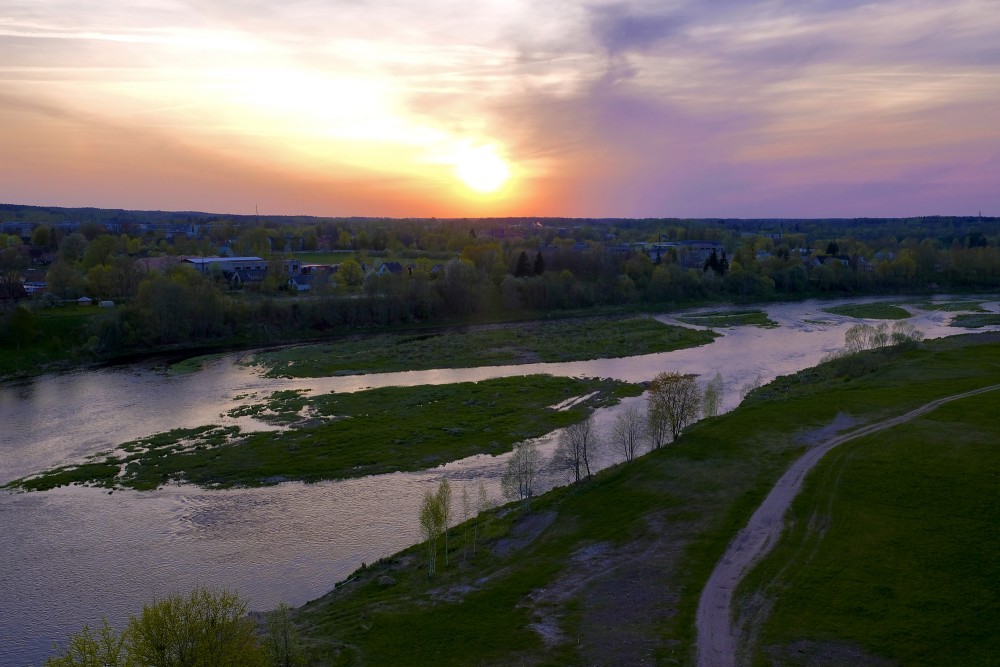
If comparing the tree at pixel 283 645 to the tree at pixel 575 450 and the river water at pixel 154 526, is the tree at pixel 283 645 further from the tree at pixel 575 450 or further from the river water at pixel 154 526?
the tree at pixel 575 450

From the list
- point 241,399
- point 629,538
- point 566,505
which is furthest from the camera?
point 241,399

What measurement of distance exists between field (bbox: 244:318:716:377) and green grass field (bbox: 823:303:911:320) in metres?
24.9

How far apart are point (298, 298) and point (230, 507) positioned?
5268 centimetres

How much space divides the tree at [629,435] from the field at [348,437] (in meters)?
5.09

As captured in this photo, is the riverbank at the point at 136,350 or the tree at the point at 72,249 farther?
the tree at the point at 72,249

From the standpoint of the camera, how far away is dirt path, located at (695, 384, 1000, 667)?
1652 centimetres

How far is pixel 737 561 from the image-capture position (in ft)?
67.1

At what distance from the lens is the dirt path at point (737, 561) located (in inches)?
650

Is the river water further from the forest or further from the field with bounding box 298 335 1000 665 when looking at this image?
the forest

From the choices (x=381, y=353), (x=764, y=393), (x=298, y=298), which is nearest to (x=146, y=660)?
(x=764, y=393)

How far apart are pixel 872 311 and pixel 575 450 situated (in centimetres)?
6940

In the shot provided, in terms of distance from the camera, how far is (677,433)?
103ft

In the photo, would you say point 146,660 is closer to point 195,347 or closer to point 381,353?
point 381,353

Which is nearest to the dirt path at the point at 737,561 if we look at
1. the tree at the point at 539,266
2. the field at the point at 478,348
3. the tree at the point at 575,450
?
the tree at the point at 575,450
